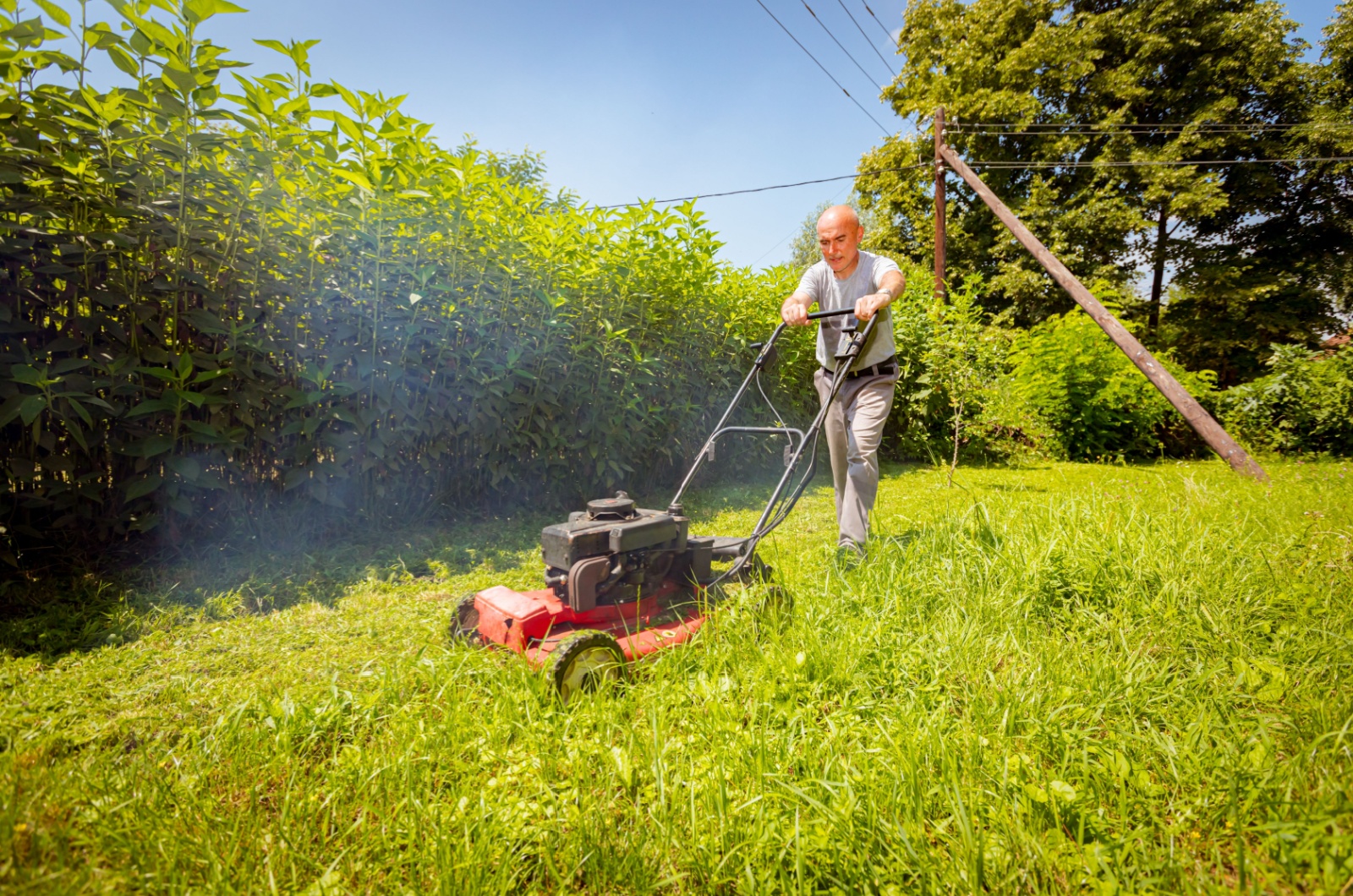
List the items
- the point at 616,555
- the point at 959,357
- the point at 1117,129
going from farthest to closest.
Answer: the point at 1117,129
the point at 959,357
the point at 616,555

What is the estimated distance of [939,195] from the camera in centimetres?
1136

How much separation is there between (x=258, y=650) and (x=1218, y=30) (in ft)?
73.9

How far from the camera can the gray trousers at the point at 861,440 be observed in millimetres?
3305

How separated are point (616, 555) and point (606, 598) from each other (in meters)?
0.20

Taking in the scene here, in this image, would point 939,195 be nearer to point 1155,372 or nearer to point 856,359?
point 1155,372

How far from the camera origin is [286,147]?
2.99 meters

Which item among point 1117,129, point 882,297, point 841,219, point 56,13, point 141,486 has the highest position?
point 1117,129

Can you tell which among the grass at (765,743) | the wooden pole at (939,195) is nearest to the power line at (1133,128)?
the wooden pole at (939,195)

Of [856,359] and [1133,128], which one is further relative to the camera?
[1133,128]

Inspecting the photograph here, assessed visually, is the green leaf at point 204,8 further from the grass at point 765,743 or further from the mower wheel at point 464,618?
the mower wheel at point 464,618

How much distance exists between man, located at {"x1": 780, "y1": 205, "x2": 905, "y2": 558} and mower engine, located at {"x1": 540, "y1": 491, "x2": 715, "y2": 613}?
103 centimetres

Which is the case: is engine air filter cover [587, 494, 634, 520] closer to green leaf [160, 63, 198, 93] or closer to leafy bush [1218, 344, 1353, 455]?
green leaf [160, 63, 198, 93]

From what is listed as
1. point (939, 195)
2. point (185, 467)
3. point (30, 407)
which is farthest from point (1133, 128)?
point (30, 407)

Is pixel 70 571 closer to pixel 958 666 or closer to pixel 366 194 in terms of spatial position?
pixel 366 194
